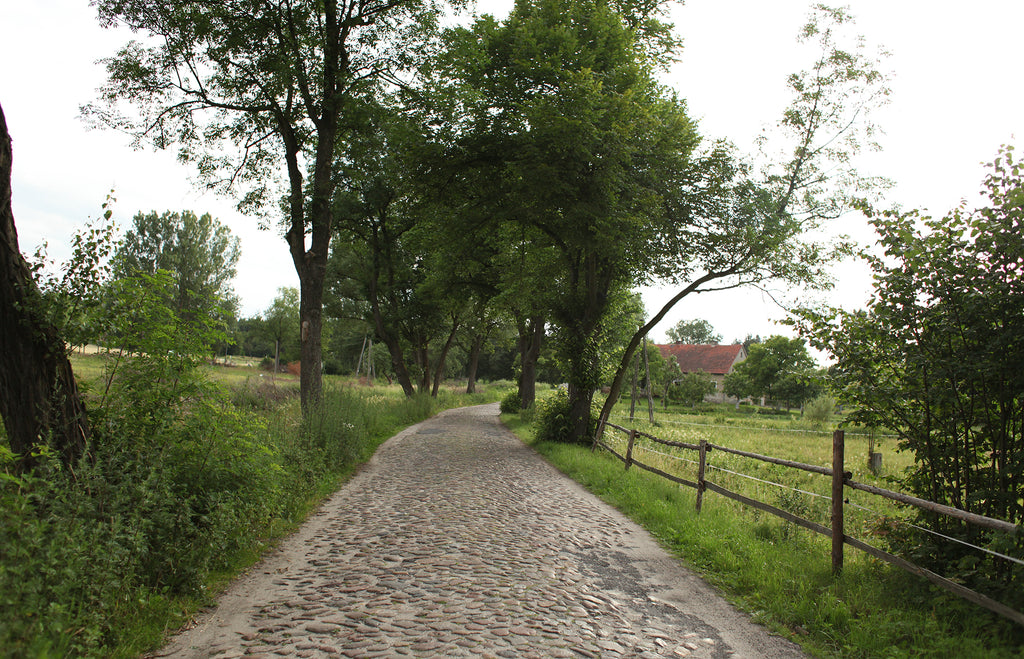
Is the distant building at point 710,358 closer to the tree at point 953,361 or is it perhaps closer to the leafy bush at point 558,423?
the leafy bush at point 558,423

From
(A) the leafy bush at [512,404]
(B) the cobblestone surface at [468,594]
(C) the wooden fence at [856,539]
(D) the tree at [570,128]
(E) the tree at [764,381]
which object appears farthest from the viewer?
(E) the tree at [764,381]

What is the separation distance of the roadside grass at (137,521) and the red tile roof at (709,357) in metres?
81.4

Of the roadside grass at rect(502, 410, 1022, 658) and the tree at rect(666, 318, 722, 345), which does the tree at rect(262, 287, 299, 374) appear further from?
the tree at rect(666, 318, 722, 345)

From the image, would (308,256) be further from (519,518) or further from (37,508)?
(37,508)

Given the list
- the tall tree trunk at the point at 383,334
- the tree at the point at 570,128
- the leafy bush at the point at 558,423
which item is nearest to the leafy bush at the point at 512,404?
the tall tree trunk at the point at 383,334

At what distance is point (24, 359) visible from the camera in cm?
452

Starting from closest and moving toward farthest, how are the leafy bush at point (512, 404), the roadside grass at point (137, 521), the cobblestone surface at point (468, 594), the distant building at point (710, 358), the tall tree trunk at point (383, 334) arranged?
the roadside grass at point (137, 521) → the cobblestone surface at point (468, 594) → the tall tree trunk at point (383, 334) → the leafy bush at point (512, 404) → the distant building at point (710, 358)

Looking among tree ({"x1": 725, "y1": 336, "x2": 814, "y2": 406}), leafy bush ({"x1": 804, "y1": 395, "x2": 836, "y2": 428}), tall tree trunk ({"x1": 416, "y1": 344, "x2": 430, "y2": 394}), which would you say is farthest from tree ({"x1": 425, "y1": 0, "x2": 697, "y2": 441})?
tree ({"x1": 725, "y1": 336, "x2": 814, "y2": 406})

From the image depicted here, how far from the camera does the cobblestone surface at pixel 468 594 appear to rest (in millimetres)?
3990

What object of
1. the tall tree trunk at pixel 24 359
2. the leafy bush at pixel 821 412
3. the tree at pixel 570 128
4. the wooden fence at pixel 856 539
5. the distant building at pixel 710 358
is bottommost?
the leafy bush at pixel 821 412

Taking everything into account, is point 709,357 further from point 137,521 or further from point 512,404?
point 137,521

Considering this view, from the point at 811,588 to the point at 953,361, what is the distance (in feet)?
7.93

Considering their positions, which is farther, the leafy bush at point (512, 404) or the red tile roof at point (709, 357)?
the red tile roof at point (709, 357)

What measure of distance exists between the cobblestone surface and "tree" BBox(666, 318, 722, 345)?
136 m
